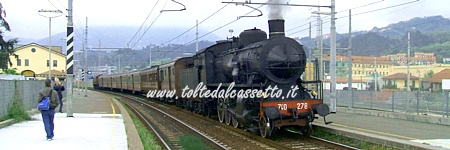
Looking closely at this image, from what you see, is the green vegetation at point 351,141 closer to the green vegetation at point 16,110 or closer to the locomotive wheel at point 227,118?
the locomotive wheel at point 227,118

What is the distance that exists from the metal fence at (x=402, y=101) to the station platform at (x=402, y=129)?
725 millimetres

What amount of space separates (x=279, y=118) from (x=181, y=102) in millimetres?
15581

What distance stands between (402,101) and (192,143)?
10.6 meters

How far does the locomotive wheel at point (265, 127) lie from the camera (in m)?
12.9

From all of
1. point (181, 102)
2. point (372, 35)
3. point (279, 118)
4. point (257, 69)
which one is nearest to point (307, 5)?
point (257, 69)

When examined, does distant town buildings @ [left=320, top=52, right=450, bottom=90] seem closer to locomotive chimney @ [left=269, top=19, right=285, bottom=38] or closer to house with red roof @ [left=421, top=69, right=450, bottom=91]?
house with red roof @ [left=421, top=69, right=450, bottom=91]

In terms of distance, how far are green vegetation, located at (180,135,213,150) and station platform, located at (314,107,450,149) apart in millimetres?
4221

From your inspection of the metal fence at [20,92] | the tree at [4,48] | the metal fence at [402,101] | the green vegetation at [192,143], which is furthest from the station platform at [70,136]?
the tree at [4,48]

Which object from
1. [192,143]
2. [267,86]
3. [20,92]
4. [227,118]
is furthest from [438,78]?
[20,92]

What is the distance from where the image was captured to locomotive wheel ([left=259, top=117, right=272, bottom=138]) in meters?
12.9

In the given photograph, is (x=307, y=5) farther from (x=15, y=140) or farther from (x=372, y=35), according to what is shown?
(x=372, y=35)

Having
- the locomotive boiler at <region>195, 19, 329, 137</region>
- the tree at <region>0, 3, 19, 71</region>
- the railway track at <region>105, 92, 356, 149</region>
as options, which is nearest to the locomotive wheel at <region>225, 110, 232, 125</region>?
the railway track at <region>105, 92, 356, 149</region>

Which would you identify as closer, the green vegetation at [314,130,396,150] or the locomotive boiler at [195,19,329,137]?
the green vegetation at [314,130,396,150]

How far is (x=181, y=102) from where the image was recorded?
91.6ft
